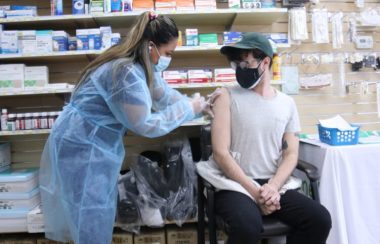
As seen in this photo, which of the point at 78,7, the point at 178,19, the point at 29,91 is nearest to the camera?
the point at 29,91

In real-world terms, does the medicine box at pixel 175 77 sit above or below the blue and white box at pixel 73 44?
below

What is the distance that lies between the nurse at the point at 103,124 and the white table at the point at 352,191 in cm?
91

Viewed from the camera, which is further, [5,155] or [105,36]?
[5,155]

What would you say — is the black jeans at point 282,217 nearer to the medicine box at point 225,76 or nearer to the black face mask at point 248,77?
the black face mask at point 248,77

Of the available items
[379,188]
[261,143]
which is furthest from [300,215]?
[379,188]

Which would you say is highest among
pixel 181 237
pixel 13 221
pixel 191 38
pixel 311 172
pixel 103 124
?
pixel 191 38

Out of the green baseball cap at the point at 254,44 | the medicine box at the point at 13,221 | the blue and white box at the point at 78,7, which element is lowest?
the medicine box at the point at 13,221

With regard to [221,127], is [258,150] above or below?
below

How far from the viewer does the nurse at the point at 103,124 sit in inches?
57.1

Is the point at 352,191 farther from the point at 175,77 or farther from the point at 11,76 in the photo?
the point at 11,76

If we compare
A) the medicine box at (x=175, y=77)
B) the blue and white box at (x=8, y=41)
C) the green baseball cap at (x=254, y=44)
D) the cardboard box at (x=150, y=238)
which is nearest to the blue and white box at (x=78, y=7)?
the blue and white box at (x=8, y=41)

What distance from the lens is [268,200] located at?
1.55 metres

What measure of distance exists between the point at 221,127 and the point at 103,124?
0.62 metres

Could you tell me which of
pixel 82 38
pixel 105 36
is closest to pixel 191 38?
pixel 105 36
